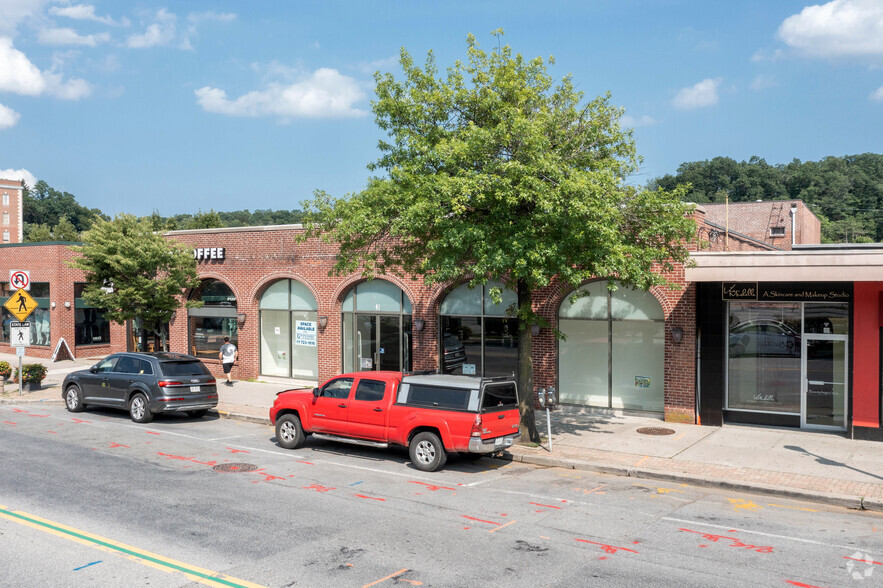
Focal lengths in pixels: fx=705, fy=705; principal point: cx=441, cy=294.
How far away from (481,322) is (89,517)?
1235cm

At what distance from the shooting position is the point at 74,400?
19391 mm

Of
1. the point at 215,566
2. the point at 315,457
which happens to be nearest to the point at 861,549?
the point at 215,566

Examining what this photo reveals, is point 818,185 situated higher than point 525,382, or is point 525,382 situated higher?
point 818,185

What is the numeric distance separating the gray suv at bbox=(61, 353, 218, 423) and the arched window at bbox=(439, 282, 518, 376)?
677 cm

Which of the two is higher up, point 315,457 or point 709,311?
point 709,311

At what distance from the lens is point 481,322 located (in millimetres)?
20328

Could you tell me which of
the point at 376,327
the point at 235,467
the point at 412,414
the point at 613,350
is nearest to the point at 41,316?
the point at 376,327

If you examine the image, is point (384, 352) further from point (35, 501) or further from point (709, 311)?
point (35, 501)

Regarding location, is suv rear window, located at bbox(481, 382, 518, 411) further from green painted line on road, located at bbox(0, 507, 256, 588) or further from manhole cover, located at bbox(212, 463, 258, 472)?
green painted line on road, located at bbox(0, 507, 256, 588)

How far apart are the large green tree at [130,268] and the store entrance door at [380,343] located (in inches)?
242

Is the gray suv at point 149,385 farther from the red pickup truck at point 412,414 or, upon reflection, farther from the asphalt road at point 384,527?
the red pickup truck at point 412,414

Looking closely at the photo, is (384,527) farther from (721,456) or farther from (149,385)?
(149,385)

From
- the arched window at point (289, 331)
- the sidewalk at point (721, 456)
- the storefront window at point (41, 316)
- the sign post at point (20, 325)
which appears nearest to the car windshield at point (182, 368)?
the sidewalk at point (721, 456)

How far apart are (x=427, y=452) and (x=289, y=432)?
3562 mm
